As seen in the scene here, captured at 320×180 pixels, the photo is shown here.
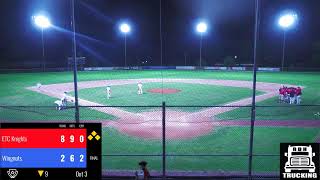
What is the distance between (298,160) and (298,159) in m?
0.02

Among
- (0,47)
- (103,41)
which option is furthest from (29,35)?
(103,41)

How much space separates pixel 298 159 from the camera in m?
8.34

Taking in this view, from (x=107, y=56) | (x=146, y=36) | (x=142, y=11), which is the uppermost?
(x=142, y=11)

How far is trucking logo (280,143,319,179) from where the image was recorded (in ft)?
27.2

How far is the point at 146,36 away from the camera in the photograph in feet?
294

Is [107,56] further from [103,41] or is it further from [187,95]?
[187,95]

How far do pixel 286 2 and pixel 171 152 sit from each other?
7777 cm
